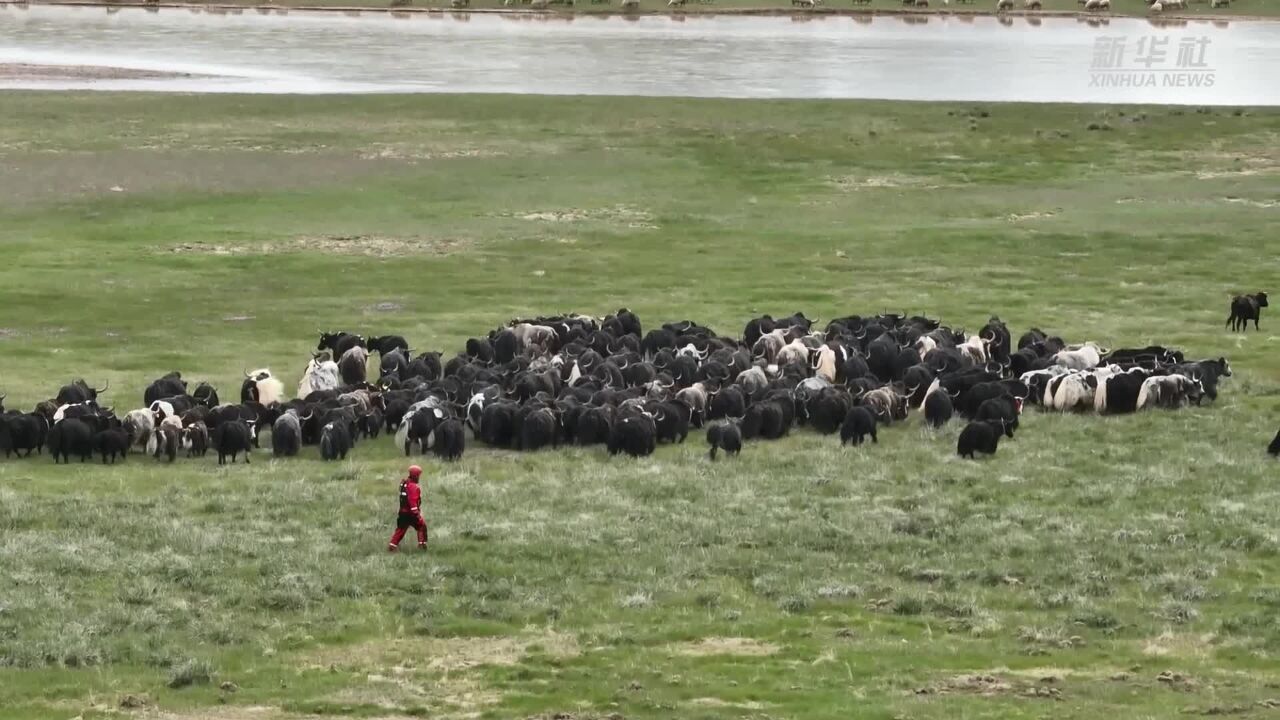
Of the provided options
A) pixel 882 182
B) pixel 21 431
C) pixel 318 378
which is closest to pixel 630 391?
pixel 318 378

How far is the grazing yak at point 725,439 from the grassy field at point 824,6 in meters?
84.2

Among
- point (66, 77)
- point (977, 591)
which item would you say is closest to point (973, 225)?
point (977, 591)

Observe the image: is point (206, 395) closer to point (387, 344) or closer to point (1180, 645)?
point (387, 344)

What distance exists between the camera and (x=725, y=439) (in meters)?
24.9

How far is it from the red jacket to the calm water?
4877cm

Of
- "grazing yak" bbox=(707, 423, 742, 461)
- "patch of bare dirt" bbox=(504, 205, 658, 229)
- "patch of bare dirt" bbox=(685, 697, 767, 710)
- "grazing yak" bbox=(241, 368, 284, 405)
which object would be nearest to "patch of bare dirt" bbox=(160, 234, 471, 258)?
"patch of bare dirt" bbox=(504, 205, 658, 229)

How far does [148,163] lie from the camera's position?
51.2 meters

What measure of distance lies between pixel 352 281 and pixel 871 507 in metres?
18.6

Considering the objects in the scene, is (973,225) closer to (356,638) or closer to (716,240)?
(716,240)

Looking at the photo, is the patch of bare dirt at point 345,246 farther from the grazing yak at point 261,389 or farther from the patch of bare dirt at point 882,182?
the grazing yak at point 261,389

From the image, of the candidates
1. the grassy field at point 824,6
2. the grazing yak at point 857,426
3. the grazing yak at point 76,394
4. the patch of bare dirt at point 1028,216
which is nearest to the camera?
the grazing yak at point 857,426

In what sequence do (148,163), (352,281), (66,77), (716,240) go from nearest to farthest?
1. (352,281)
2. (716,240)
3. (148,163)
4. (66,77)

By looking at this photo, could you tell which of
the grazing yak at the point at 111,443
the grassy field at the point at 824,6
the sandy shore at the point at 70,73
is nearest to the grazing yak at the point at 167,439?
the grazing yak at the point at 111,443

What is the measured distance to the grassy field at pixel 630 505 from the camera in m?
16.6
